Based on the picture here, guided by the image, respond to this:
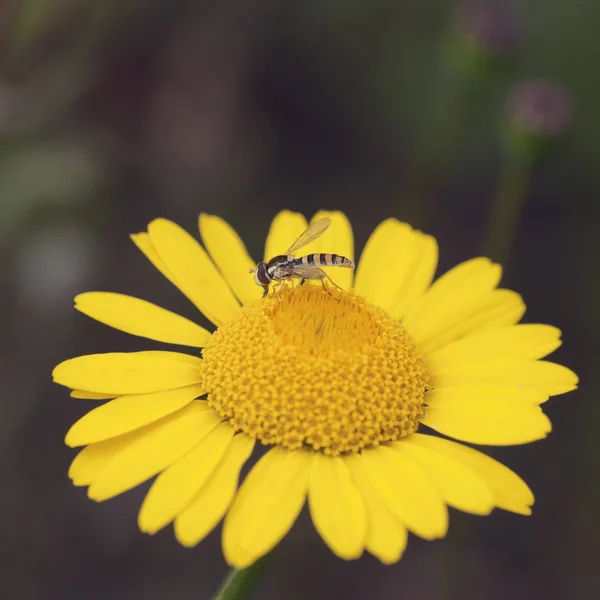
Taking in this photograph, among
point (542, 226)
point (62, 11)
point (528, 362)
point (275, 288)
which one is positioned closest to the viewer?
point (528, 362)

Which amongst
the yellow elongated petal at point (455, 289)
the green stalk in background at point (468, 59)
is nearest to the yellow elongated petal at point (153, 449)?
the yellow elongated petal at point (455, 289)

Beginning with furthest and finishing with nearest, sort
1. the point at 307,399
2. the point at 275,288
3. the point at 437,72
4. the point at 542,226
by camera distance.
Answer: the point at 542,226, the point at 437,72, the point at 275,288, the point at 307,399

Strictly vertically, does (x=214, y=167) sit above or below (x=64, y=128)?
above

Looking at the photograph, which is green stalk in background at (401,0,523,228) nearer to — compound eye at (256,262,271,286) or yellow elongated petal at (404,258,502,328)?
yellow elongated petal at (404,258,502,328)

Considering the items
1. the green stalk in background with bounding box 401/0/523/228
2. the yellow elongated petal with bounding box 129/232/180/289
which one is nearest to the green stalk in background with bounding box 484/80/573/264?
the green stalk in background with bounding box 401/0/523/228

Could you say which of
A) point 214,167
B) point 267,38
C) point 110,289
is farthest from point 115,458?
point 267,38

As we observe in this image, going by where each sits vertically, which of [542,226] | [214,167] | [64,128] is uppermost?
[542,226]

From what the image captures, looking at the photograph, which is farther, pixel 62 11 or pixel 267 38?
pixel 267 38

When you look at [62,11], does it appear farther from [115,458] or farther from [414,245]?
[115,458]
